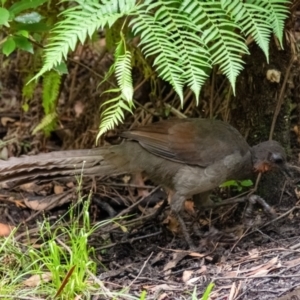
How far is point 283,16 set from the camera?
341 centimetres

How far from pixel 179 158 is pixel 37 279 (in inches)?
46.4

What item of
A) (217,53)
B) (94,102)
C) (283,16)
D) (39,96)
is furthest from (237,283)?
Result: (39,96)

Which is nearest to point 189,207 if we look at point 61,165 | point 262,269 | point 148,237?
point 148,237

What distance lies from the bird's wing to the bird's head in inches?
2.9

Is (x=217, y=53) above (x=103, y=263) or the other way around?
above

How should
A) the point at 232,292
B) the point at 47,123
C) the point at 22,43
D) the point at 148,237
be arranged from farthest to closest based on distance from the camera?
1. the point at 47,123
2. the point at 148,237
3. the point at 22,43
4. the point at 232,292

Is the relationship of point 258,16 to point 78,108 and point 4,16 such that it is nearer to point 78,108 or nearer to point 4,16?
point 4,16

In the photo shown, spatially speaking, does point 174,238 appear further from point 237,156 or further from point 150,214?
point 237,156

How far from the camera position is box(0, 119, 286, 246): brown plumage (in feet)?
12.9

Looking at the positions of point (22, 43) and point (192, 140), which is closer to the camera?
point (22, 43)

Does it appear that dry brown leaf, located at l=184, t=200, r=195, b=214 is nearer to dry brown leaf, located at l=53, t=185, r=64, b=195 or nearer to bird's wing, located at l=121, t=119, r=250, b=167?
bird's wing, located at l=121, t=119, r=250, b=167

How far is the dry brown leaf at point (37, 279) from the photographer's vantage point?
319 cm

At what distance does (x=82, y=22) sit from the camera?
3.30 meters

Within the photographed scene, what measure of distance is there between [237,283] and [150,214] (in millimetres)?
1213
